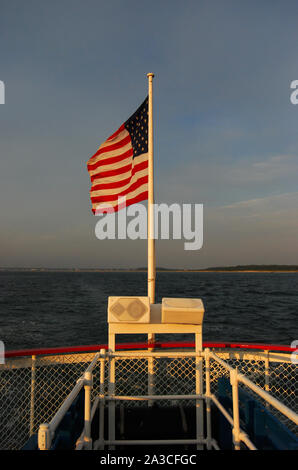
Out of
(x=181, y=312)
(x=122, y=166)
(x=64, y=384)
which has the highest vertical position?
(x=122, y=166)

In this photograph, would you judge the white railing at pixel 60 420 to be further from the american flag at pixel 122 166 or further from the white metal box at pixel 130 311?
the american flag at pixel 122 166

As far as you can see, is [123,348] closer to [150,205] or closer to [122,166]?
[150,205]

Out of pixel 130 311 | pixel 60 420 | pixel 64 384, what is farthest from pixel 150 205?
pixel 64 384

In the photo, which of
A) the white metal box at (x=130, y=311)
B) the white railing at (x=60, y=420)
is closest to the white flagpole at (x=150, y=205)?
the white metal box at (x=130, y=311)

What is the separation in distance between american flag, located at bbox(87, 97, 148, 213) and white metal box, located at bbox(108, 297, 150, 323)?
2858 millimetres

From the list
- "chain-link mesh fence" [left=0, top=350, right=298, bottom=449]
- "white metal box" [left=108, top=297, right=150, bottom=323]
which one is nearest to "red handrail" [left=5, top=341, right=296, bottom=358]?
"chain-link mesh fence" [left=0, top=350, right=298, bottom=449]

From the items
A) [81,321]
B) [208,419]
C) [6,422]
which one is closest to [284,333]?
[81,321]

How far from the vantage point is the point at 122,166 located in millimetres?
7574

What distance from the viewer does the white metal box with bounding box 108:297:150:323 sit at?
465 cm

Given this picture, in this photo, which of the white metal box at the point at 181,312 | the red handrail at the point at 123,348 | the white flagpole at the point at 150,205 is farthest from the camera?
the white flagpole at the point at 150,205

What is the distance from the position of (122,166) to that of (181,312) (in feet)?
13.8

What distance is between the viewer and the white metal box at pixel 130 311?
465 cm

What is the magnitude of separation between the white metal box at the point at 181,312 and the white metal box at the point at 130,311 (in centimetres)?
26

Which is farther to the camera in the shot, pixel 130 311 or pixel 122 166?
pixel 122 166
